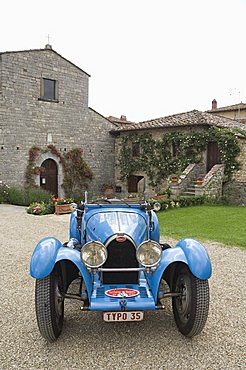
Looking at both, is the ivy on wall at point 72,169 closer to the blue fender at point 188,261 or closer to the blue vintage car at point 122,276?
the blue vintage car at point 122,276

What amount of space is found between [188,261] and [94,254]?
96cm

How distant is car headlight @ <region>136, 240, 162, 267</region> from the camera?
3395 mm

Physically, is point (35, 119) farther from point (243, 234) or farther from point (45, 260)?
point (45, 260)

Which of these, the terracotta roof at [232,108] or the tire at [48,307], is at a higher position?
the terracotta roof at [232,108]

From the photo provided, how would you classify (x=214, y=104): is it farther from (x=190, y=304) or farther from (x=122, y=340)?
(x=122, y=340)

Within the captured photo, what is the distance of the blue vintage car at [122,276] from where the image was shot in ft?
10.5

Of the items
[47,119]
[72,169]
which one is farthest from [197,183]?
[47,119]

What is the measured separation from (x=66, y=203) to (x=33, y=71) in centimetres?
815

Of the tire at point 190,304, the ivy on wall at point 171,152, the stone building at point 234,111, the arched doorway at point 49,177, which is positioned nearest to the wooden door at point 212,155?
the ivy on wall at point 171,152

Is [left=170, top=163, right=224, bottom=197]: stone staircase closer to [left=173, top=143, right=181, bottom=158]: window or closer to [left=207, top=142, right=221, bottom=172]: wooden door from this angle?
[left=207, top=142, right=221, bottom=172]: wooden door

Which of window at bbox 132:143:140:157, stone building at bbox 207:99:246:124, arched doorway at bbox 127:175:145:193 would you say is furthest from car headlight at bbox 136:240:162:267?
stone building at bbox 207:99:246:124

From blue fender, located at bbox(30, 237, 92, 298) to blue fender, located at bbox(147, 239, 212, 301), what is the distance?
0.67m

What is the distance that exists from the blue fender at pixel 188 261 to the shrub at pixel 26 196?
12.2 m

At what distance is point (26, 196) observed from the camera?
15.5 metres
